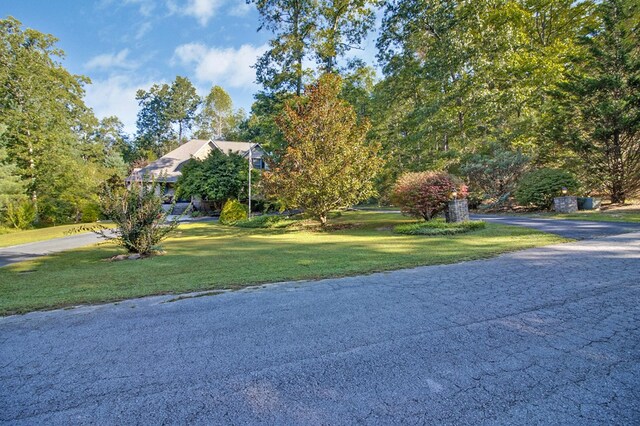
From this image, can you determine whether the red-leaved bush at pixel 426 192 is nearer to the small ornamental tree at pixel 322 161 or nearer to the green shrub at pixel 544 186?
the small ornamental tree at pixel 322 161

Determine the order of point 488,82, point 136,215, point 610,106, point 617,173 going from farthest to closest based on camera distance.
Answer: point 488,82
point 617,173
point 610,106
point 136,215

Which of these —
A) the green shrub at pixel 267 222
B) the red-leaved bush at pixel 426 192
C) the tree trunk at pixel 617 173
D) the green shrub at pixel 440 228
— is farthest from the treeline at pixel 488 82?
the green shrub at pixel 440 228

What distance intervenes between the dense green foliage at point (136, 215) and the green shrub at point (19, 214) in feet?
62.6

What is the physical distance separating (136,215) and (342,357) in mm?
7815

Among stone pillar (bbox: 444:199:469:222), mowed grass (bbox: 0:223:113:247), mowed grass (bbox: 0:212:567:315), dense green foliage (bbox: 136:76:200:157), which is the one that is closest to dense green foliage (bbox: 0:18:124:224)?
mowed grass (bbox: 0:223:113:247)

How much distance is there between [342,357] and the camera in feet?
7.89

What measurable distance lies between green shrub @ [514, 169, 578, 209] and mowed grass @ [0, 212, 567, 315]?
6.43 m

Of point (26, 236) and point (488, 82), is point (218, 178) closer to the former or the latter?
point (26, 236)

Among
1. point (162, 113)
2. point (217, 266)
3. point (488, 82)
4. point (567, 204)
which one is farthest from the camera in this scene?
point (162, 113)

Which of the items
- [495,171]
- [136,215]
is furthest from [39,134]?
[495,171]

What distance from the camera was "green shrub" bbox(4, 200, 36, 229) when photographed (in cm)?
2052

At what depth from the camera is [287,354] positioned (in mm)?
2479

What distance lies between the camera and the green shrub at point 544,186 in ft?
44.1

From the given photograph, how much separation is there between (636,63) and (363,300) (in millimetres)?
17246
